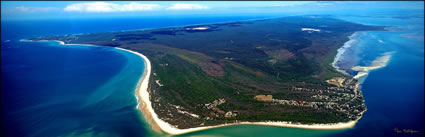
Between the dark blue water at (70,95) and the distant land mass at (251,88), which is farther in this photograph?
the distant land mass at (251,88)

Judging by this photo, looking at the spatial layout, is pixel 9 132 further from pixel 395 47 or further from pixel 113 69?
pixel 395 47

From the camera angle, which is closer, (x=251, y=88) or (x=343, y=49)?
(x=251, y=88)

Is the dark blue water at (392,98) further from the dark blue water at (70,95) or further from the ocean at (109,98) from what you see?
the dark blue water at (70,95)

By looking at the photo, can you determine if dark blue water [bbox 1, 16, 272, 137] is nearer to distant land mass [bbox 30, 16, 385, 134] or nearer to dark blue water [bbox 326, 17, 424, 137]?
distant land mass [bbox 30, 16, 385, 134]

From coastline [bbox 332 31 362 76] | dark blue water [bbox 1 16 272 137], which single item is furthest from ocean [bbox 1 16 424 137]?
coastline [bbox 332 31 362 76]

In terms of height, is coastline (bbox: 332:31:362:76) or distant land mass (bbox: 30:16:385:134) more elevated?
coastline (bbox: 332:31:362:76)

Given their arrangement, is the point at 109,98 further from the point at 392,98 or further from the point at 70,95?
the point at 392,98

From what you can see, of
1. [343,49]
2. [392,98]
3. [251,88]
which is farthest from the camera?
[343,49]

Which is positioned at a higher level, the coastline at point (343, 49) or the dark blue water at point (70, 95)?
the coastline at point (343, 49)

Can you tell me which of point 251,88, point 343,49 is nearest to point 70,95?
point 251,88

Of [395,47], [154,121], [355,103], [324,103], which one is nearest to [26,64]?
[154,121]

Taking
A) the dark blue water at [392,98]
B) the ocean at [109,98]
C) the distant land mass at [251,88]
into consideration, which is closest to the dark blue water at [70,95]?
the ocean at [109,98]
